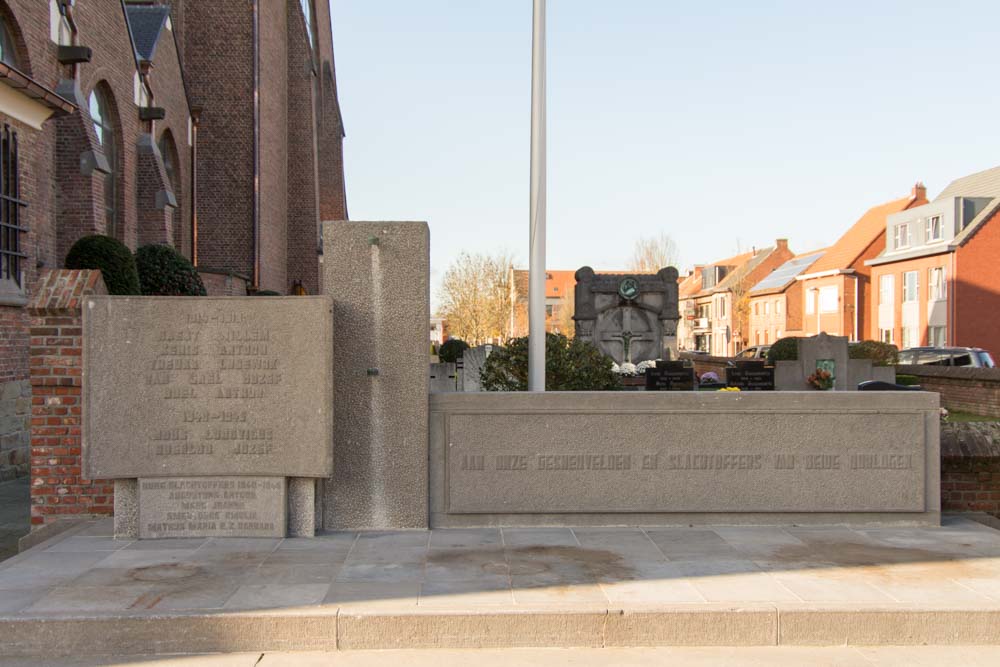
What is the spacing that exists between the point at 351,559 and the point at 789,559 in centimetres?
318

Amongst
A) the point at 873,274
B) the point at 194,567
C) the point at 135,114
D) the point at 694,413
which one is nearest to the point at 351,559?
the point at 194,567

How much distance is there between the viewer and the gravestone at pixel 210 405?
695cm

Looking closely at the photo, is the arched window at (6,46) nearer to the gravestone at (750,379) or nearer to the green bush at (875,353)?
the gravestone at (750,379)

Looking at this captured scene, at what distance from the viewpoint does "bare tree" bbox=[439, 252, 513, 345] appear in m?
61.2

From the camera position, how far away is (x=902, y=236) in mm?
50281

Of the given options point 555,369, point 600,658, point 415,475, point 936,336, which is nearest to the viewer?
point 600,658

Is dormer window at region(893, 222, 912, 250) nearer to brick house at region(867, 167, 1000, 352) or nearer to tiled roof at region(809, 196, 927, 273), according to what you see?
brick house at region(867, 167, 1000, 352)

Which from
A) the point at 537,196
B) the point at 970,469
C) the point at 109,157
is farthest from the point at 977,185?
the point at 537,196

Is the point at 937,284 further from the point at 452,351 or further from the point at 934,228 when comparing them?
the point at 452,351

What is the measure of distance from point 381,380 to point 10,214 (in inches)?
359

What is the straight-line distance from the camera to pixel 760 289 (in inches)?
2805

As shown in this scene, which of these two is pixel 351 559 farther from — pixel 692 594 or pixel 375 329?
pixel 692 594

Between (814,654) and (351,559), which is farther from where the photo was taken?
(351,559)

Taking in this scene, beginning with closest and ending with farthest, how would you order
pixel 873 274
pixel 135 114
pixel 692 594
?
pixel 692 594
pixel 135 114
pixel 873 274
